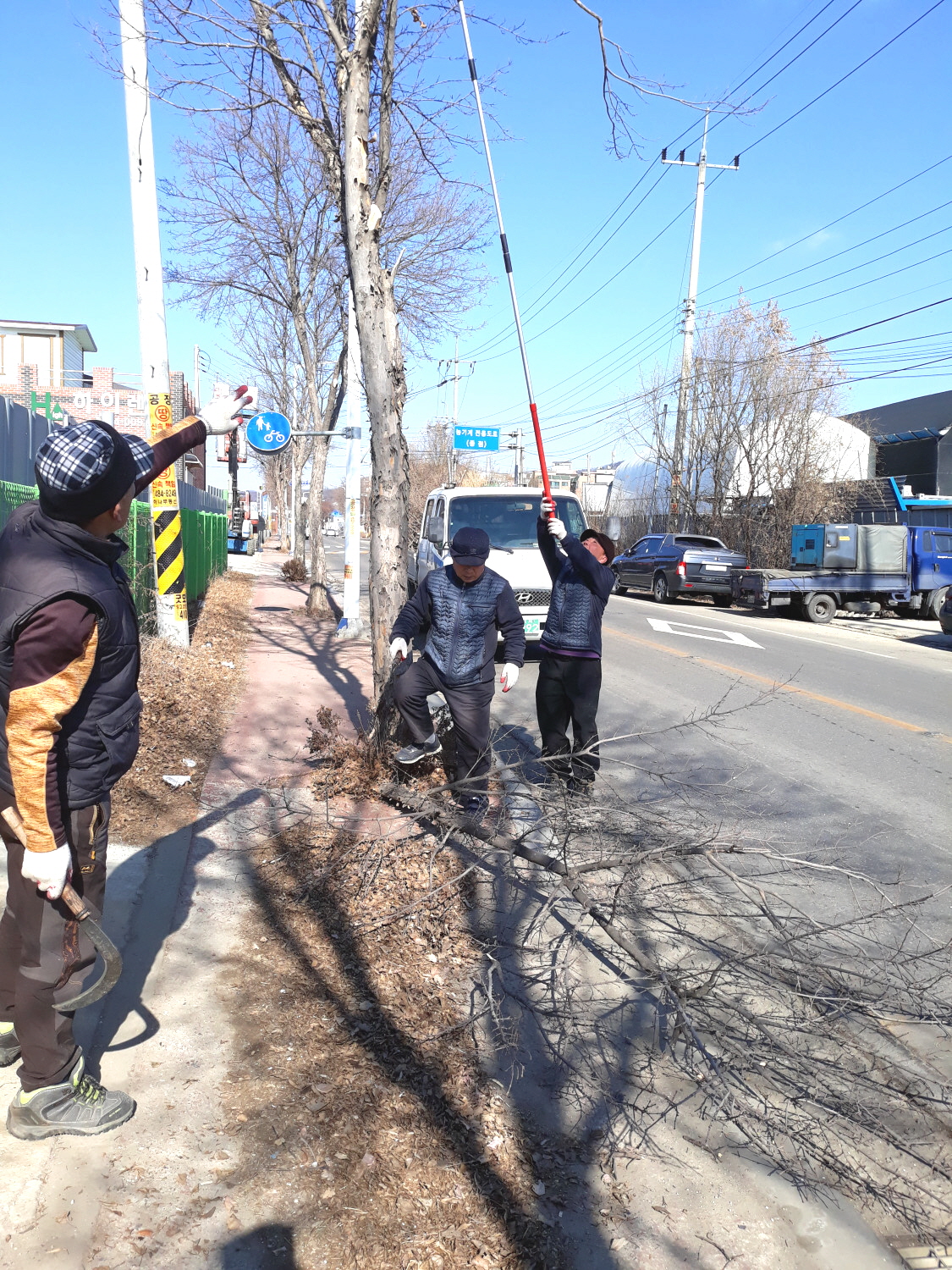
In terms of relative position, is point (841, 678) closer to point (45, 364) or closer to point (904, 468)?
point (904, 468)

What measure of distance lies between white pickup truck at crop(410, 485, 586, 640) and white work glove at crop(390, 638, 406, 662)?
20.6ft

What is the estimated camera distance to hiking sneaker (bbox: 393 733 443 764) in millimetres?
5270

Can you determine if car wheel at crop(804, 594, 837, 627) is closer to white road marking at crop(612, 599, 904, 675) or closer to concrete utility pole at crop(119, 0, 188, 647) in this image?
white road marking at crop(612, 599, 904, 675)

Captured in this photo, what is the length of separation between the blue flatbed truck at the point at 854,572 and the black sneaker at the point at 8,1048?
18.3 metres

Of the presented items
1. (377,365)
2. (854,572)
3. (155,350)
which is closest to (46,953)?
(377,365)

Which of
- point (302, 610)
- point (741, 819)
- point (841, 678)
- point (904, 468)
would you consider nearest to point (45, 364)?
point (302, 610)

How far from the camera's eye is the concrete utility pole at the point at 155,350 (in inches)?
390

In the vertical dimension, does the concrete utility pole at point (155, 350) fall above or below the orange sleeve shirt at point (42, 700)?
above

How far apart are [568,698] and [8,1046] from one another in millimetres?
3757

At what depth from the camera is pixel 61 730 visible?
248 cm

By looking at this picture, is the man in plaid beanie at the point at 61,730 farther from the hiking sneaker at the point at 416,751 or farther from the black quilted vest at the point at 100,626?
the hiking sneaker at the point at 416,751

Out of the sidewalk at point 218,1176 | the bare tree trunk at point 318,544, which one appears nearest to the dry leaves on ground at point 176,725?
the sidewalk at point 218,1176

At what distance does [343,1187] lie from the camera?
100 inches

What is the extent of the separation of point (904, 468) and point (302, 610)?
23706 millimetres
